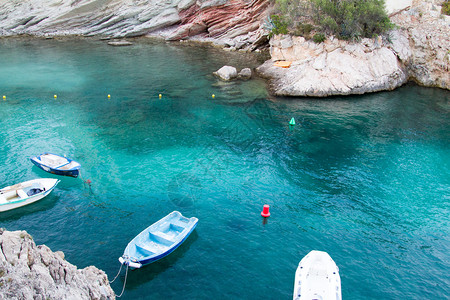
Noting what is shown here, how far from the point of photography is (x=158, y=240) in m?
22.3

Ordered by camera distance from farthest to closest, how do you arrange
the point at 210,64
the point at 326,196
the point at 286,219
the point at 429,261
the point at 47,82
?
the point at 210,64 < the point at 47,82 < the point at 326,196 < the point at 286,219 < the point at 429,261

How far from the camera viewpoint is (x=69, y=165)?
1151 inches

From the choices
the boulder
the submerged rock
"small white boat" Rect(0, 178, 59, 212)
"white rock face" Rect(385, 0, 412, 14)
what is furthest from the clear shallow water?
the submerged rock

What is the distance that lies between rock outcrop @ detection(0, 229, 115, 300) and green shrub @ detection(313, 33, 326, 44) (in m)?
43.5

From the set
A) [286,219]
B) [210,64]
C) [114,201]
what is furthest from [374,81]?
[114,201]

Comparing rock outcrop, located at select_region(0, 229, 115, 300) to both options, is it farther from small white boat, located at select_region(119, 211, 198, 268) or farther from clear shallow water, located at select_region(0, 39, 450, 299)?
clear shallow water, located at select_region(0, 39, 450, 299)

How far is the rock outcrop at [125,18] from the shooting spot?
249 ft

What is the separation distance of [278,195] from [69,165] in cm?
1722

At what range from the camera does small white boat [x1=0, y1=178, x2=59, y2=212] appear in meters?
25.2

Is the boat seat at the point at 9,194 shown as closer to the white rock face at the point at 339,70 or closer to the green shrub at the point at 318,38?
the white rock face at the point at 339,70

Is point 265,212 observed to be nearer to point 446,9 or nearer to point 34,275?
point 34,275

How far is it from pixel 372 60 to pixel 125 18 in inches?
2358

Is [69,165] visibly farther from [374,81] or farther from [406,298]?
[374,81]

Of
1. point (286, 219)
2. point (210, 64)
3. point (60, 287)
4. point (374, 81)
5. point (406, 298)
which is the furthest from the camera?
point (210, 64)
